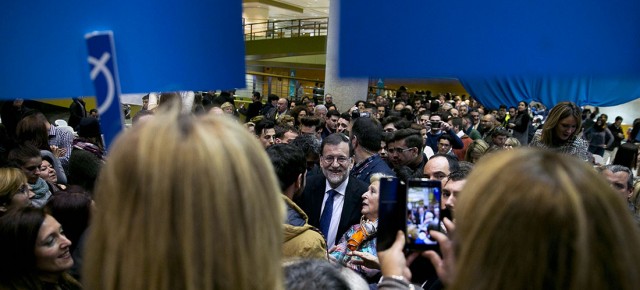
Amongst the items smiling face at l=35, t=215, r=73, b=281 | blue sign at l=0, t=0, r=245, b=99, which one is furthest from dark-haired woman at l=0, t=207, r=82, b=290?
blue sign at l=0, t=0, r=245, b=99

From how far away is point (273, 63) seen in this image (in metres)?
25.4

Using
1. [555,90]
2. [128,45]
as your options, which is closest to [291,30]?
[555,90]

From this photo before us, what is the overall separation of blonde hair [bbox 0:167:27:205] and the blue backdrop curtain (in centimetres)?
227

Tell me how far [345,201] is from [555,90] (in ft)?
5.19

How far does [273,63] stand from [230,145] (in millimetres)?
24826

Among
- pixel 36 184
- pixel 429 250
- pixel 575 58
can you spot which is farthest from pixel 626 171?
pixel 36 184

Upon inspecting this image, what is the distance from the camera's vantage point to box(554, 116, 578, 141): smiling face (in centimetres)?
363

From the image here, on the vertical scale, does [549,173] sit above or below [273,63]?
above

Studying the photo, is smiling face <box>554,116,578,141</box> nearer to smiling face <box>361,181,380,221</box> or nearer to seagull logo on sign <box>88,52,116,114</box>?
smiling face <box>361,181,380,221</box>

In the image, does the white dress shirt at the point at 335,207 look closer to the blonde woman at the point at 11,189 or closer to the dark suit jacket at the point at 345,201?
the dark suit jacket at the point at 345,201

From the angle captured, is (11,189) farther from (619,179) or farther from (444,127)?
(444,127)

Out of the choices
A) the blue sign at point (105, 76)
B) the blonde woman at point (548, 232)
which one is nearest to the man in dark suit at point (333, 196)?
the blue sign at point (105, 76)

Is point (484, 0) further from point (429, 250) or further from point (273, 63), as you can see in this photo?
point (273, 63)

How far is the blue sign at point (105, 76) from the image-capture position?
116cm
